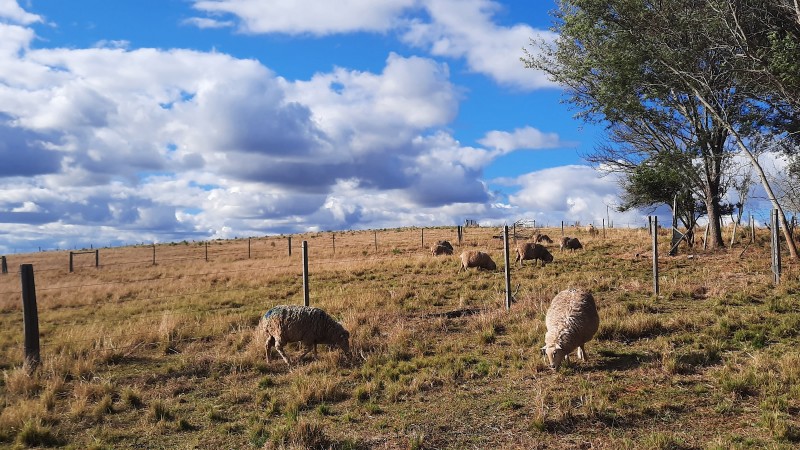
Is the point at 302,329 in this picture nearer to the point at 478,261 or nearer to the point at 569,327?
the point at 569,327

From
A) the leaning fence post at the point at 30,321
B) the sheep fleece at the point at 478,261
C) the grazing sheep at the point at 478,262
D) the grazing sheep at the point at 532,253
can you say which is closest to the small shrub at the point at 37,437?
the leaning fence post at the point at 30,321

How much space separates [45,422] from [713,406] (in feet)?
30.0

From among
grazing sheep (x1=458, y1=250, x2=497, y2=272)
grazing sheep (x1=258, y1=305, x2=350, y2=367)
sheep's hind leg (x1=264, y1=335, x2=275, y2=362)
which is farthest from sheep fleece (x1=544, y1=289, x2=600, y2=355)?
grazing sheep (x1=458, y1=250, x2=497, y2=272)

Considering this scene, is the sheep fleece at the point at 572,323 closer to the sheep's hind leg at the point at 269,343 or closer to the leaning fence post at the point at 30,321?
the sheep's hind leg at the point at 269,343

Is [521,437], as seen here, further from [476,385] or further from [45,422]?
[45,422]

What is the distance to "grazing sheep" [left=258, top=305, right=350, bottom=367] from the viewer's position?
998 cm

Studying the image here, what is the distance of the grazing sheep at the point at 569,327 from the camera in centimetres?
815

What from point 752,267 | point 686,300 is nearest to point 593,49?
point 752,267

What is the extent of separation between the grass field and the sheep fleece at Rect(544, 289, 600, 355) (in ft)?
1.46

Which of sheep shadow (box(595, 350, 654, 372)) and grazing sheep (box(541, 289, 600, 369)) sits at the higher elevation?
grazing sheep (box(541, 289, 600, 369))

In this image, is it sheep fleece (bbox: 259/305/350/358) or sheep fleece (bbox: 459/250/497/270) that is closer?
sheep fleece (bbox: 259/305/350/358)

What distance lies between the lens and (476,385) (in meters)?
7.93

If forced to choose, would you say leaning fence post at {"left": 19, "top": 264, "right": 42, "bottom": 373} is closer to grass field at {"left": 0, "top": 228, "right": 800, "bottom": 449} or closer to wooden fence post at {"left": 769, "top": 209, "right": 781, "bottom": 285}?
grass field at {"left": 0, "top": 228, "right": 800, "bottom": 449}

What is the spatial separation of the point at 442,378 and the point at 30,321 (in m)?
8.21
